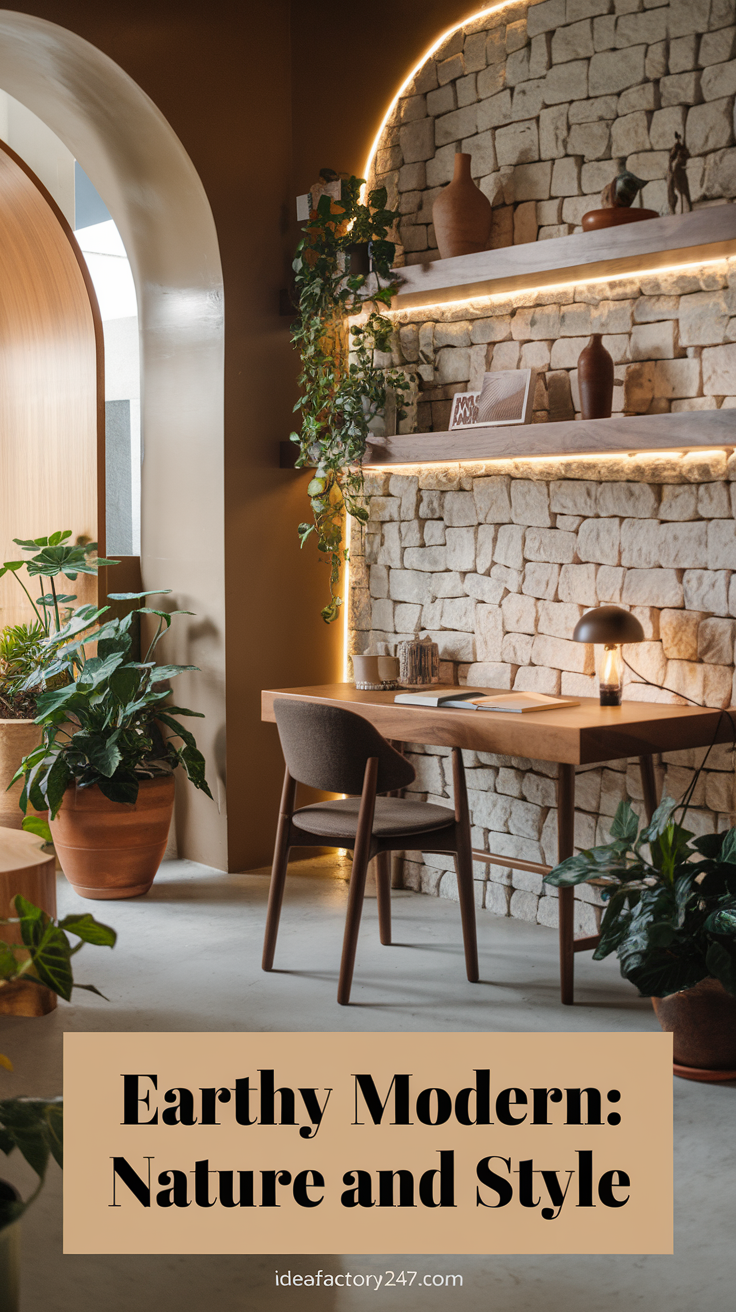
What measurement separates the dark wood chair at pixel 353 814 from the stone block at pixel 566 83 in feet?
6.87

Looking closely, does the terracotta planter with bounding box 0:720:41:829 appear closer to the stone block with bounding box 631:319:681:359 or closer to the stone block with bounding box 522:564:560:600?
the stone block with bounding box 522:564:560:600

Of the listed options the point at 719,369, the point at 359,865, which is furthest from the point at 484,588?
the point at 359,865

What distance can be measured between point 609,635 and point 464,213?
1.56 meters

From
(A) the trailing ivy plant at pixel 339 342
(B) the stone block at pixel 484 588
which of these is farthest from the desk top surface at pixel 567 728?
(A) the trailing ivy plant at pixel 339 342

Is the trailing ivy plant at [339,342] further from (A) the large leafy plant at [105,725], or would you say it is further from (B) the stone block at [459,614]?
(A) the large leafy plant at [105,725]

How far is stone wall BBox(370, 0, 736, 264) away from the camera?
11.6ft

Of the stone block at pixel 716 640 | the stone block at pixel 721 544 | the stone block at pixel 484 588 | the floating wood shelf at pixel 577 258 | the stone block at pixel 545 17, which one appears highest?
the stone block at pixel 545 17

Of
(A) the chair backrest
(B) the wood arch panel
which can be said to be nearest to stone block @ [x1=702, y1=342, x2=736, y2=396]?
(A) the chair backrest

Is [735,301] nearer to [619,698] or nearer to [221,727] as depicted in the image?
[619,698]

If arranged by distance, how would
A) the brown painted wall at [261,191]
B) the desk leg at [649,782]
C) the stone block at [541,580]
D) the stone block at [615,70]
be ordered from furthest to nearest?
the brown painted wall at [261,191], the stone block at [541,580], the stone block at [615,70], the desk leg at [649,782]

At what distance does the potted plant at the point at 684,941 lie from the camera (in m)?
2.73

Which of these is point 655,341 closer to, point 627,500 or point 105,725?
point 627,500

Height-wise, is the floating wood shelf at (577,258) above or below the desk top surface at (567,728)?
above

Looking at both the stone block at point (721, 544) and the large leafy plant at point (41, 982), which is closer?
the large leafy plant at point (41, 982)
